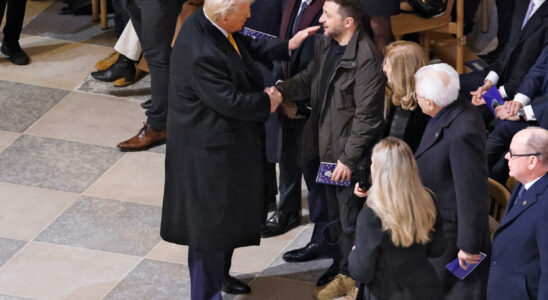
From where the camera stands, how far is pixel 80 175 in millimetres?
7375

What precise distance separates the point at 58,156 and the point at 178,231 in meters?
2.19

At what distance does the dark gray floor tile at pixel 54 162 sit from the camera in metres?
7.29

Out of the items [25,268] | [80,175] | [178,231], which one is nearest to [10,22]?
[80,175]

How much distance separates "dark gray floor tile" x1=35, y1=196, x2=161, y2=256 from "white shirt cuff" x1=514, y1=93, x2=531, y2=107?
7.42 feet

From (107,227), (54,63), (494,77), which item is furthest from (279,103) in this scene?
(54,63)

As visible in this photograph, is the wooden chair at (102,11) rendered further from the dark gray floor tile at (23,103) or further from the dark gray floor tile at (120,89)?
the dark gray floor tile at (23,103)

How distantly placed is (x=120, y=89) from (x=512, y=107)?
11.0ft

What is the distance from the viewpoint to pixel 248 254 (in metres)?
6.47

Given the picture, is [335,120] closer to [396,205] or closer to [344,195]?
[344,195]

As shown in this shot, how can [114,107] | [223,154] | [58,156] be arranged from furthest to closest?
[114,107]
[58,156]
[223,154]

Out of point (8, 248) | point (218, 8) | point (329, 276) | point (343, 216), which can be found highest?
point (218, 8)

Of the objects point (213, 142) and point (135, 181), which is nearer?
point (213, 142)

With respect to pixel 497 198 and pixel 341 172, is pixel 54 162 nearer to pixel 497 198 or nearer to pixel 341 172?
pixel 341 172

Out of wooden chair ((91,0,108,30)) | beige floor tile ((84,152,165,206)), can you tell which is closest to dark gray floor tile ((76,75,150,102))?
beige floor tile ((84,152,165,206))
